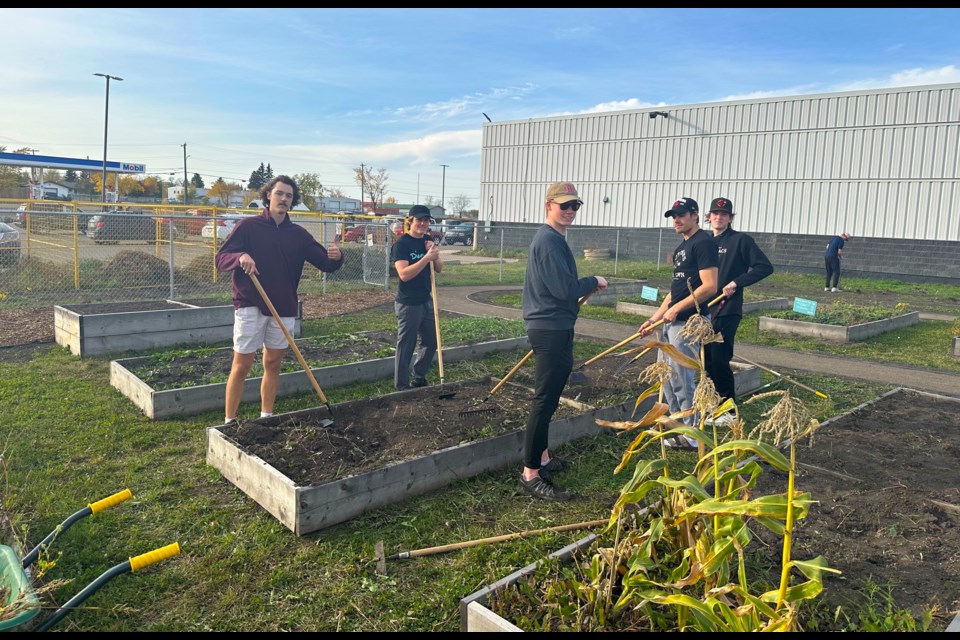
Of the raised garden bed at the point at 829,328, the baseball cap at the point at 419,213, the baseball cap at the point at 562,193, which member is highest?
the baseball cap at the point at 562,193

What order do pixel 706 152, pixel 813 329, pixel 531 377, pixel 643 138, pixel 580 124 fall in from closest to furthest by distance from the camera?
pixel 531 377 → pixel 813 329 → pixel 706 152 → pixel 643 138 → pixel 580 124

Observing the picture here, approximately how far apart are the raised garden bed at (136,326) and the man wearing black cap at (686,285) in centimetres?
530

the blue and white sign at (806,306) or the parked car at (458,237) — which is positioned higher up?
the parked car at (458,237)

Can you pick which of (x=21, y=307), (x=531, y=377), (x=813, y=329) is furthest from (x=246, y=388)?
(x=813, y=329)

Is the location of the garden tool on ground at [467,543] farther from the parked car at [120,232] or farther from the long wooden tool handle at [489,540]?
the parked car at [120,232]

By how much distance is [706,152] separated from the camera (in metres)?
27.5

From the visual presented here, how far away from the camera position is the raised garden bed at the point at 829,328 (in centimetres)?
1110

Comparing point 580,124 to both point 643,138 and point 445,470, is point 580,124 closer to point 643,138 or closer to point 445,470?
point 643,138

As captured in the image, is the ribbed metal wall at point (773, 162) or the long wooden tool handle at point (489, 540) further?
the ribbed metal wall at point (773, 162)

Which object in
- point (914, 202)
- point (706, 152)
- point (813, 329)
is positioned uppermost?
point (706, 152)

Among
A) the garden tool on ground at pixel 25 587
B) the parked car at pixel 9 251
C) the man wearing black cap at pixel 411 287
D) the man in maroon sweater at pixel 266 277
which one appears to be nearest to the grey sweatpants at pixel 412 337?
the man wearing black cap at pixel 411 287

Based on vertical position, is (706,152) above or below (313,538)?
above

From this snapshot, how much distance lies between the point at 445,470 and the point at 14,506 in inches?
106

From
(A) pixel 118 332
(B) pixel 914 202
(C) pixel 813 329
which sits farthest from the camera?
(B) pixel 914 202
